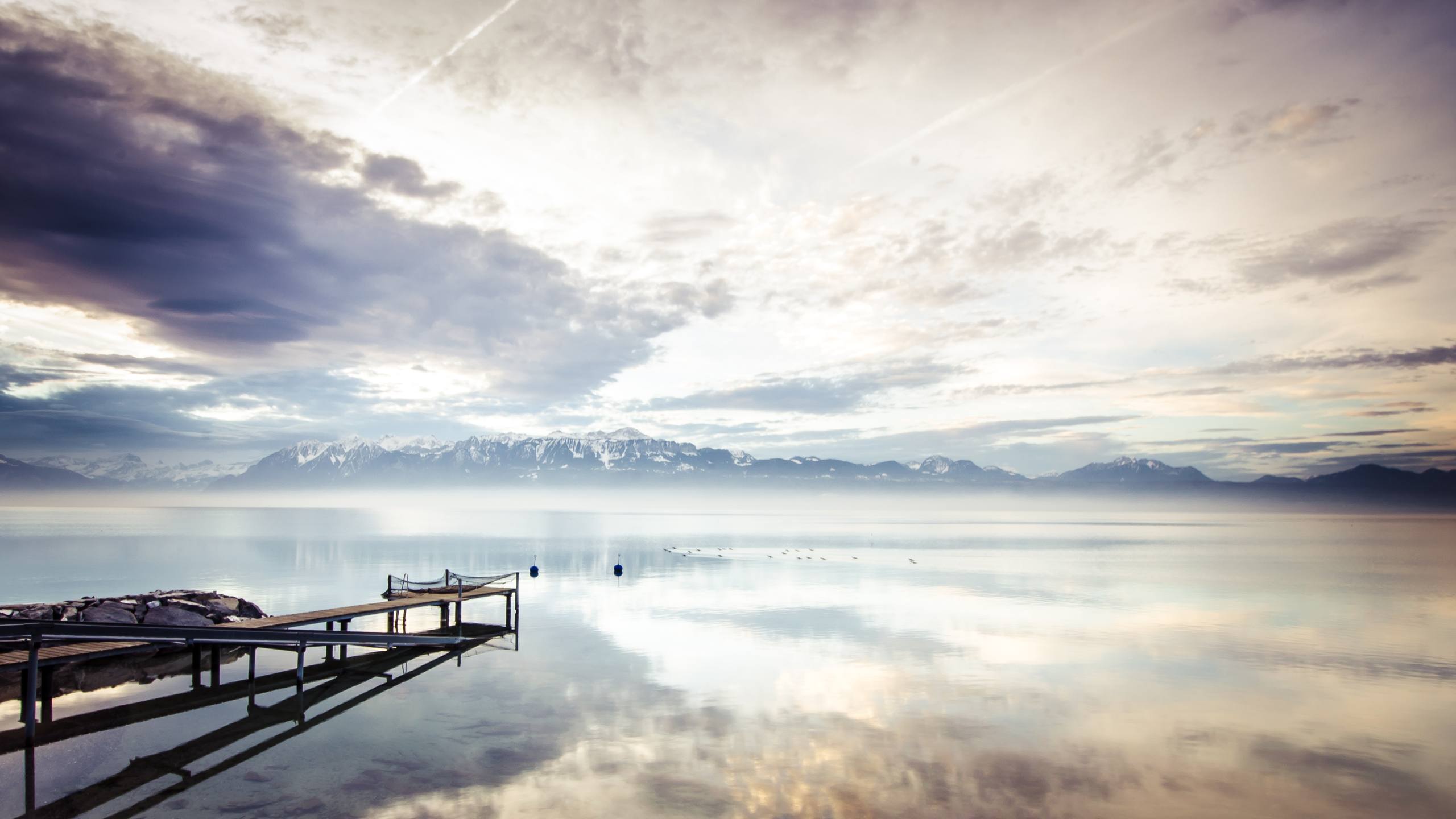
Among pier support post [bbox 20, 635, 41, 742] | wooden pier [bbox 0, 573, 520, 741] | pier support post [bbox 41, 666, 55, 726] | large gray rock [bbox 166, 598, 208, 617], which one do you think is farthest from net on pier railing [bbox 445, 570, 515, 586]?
pier support post [bbox 20, 635, 41, 742]

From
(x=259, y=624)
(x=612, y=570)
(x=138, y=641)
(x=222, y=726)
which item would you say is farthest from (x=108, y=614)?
(x=612, y=570)

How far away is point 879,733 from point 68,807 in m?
18.2

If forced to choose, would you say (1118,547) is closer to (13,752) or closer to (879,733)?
(879,733)

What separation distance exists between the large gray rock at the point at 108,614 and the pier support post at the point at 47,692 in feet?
27.1

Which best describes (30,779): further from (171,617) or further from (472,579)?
(472,579)

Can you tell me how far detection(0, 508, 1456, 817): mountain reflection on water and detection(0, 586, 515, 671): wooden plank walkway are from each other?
5.66ft

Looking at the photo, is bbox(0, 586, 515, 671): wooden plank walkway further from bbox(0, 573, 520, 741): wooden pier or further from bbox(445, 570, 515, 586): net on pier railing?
bbox(445, 570, 515, 586): net on pier railing

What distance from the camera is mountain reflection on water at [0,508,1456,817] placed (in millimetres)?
16891

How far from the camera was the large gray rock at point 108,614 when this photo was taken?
3030 cm

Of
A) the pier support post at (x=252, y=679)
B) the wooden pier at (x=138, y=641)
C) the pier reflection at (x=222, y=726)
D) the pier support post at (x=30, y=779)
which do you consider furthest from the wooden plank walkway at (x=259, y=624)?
the pier support post at (x=30, y=779)

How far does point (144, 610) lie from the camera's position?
107 feet

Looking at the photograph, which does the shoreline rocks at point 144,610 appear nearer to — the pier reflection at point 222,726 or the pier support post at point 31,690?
the pier reflection at point 222,726

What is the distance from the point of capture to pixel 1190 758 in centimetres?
1980

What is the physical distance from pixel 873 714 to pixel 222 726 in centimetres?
1841
